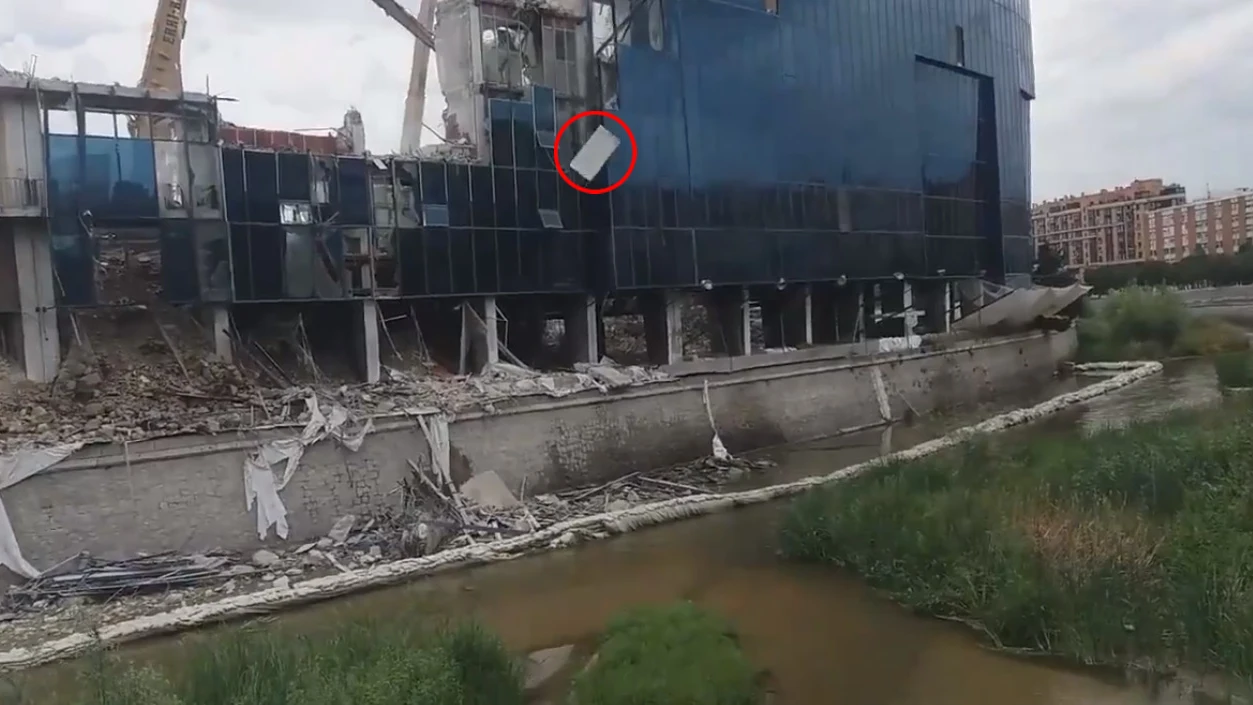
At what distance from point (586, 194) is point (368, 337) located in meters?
7.61

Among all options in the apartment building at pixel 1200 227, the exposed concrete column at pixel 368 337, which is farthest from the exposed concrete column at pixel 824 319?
the apartment building at pixel 1200 227

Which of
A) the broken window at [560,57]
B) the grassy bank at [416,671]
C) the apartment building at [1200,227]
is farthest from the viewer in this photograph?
the apartment building at [1200,227]

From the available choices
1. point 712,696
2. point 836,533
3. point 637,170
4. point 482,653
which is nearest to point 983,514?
point 836,533

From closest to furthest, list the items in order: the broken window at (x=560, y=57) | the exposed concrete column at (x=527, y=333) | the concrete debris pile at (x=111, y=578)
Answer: the concrete debris pile at (x=111, y=578) < the broken window at (x=560, y=57) < the exposed concrete column at (x=527, y=333)

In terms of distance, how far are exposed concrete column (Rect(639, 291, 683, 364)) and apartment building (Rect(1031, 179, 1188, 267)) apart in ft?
286

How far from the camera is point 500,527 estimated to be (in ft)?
62.9

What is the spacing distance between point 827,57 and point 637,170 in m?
10.8

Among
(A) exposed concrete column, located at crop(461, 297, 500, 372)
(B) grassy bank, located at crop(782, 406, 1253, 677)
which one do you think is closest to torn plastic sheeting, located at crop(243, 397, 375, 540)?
(A) exposed concrete column, located at crop(461, 297, 500, 372)

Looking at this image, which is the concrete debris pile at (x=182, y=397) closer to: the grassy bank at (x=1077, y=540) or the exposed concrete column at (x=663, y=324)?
the exposed concrete column at (x=663, y=324)

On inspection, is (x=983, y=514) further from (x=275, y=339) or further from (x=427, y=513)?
(x=275, y=339)

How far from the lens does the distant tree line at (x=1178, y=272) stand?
6919 cm

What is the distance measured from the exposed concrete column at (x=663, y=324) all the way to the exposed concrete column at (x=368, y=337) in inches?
365

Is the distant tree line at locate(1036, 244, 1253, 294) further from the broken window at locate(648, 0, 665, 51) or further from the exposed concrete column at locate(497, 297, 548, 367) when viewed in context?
the exposed concrete column at locate(497, 297, 548, 367)

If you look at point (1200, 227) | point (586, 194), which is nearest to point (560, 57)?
point (586, 194)
